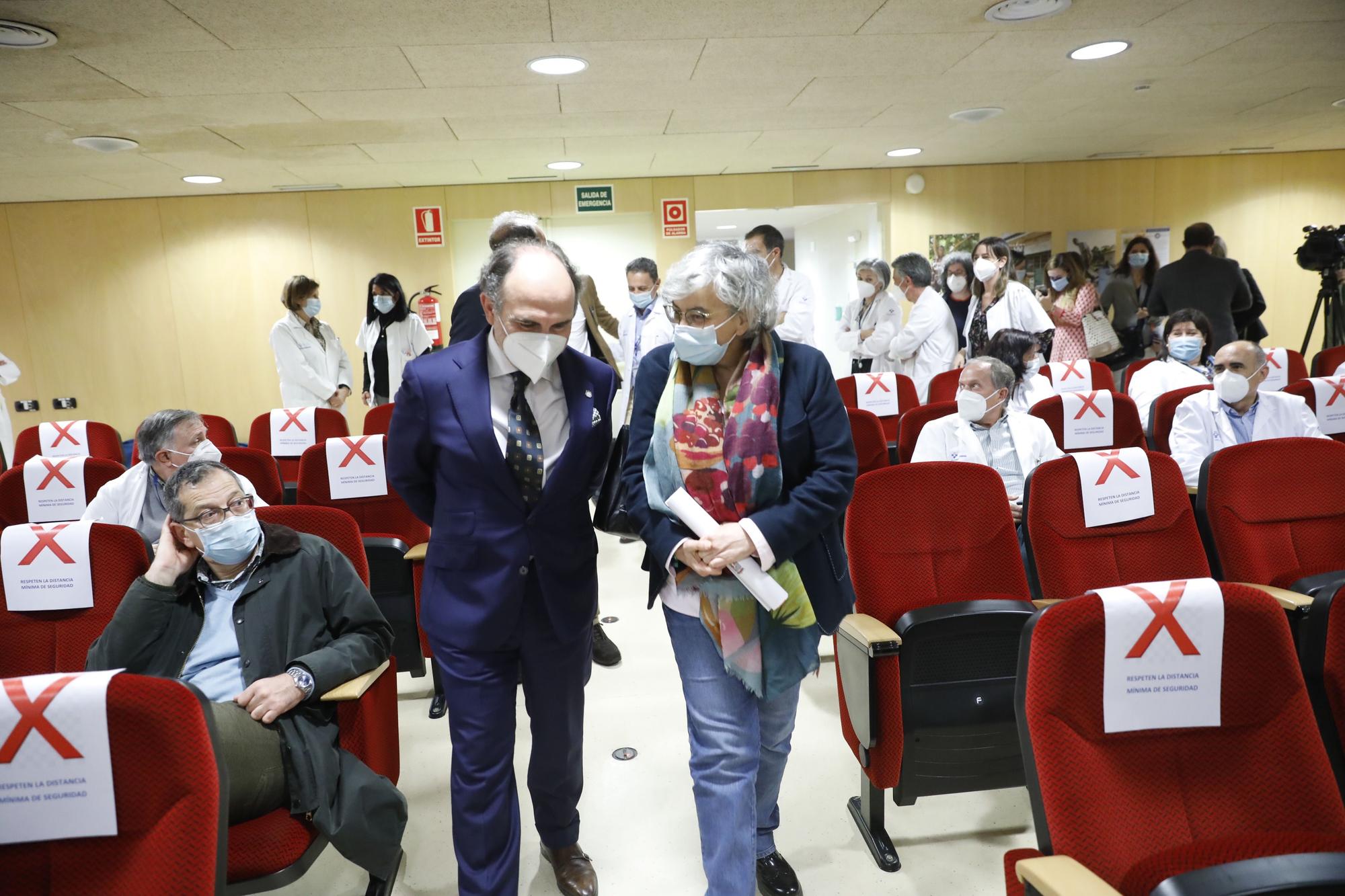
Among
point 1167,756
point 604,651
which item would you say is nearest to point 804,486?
point 1167,756

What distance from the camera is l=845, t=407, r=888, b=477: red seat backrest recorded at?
349 cm

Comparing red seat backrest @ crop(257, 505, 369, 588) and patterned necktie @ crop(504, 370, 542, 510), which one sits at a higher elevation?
patterned necktie @ crop(504, 370, 542, 510)

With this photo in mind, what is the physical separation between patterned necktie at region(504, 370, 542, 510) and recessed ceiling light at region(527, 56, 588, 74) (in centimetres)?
310

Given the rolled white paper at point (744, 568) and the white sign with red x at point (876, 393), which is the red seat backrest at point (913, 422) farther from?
the rolled white paper at point (744, 568)

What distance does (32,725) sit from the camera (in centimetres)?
113

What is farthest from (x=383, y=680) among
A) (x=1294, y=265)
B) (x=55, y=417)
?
(x=1294, y=265)

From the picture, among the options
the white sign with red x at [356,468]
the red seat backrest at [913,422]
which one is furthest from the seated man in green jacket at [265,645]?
the red seat backrest at [913,422]

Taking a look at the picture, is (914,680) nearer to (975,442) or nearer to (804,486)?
(804,486)

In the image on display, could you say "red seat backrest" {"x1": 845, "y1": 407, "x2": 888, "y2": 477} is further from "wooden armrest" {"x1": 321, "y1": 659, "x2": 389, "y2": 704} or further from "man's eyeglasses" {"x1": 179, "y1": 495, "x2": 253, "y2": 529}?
"man's eyeglasses" {"x1": 179, "y1": 495, "x2": 253, "y2": 529}

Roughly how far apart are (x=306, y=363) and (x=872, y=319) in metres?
3.81

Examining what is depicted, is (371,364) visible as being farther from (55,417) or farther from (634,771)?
(55,417)

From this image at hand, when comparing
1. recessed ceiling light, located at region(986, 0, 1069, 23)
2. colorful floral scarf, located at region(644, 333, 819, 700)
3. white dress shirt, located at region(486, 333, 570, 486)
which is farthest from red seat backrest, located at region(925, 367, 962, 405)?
white dress shirt, located at region(486, 333, 570, 486)

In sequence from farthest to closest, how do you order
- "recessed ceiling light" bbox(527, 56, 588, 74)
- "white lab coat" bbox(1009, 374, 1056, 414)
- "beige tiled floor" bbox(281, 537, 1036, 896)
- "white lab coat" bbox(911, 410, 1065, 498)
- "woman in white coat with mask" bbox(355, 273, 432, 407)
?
"woman in white coat with mask" bbox(355, 273, 432, 407) < "recessed ceiling light" bbox(527, 56, 588, 74) < "white lab coat" bbox(1009, 374, 1056, 414) < "white lab coat" bbox(911, 410, 1065, 498) < "beige tiled floor" bbox(281, 537, 1036, 896)

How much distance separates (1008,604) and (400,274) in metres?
7.65
